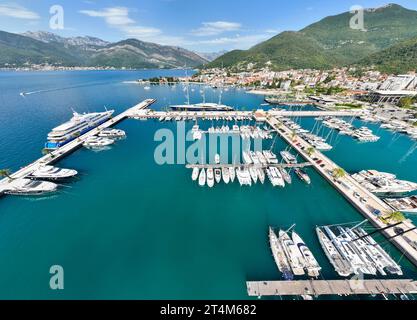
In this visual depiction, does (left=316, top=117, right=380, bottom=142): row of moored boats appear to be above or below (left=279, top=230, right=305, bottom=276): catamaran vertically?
above

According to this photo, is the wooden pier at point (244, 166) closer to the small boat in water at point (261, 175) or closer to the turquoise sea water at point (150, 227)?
the small boat in water at point (261, 175)

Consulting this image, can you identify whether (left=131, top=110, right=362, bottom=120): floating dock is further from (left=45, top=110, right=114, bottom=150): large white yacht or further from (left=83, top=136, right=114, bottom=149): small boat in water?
(left=83, top=136, right=114, bottom=149): small boat in water

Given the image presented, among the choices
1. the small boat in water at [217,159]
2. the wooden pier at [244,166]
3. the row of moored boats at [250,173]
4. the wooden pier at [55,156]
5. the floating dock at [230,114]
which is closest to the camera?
the wooden pier at [55,156]

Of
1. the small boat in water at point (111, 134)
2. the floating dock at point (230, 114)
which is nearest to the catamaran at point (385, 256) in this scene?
the small boat in water at point (111, 134)

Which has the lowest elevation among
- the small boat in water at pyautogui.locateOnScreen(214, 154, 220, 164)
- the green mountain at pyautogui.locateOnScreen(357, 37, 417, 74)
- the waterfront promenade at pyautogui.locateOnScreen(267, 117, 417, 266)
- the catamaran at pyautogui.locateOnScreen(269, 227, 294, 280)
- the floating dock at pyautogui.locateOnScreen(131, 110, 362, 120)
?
the catamaran at pyautogui.locateOnScreen(269, 227, 294, 280)

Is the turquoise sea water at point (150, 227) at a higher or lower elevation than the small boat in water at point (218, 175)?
lower


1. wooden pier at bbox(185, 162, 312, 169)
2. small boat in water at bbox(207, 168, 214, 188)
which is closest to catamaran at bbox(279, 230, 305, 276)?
small boat in water at bbox(207, 168, 214, 188)
